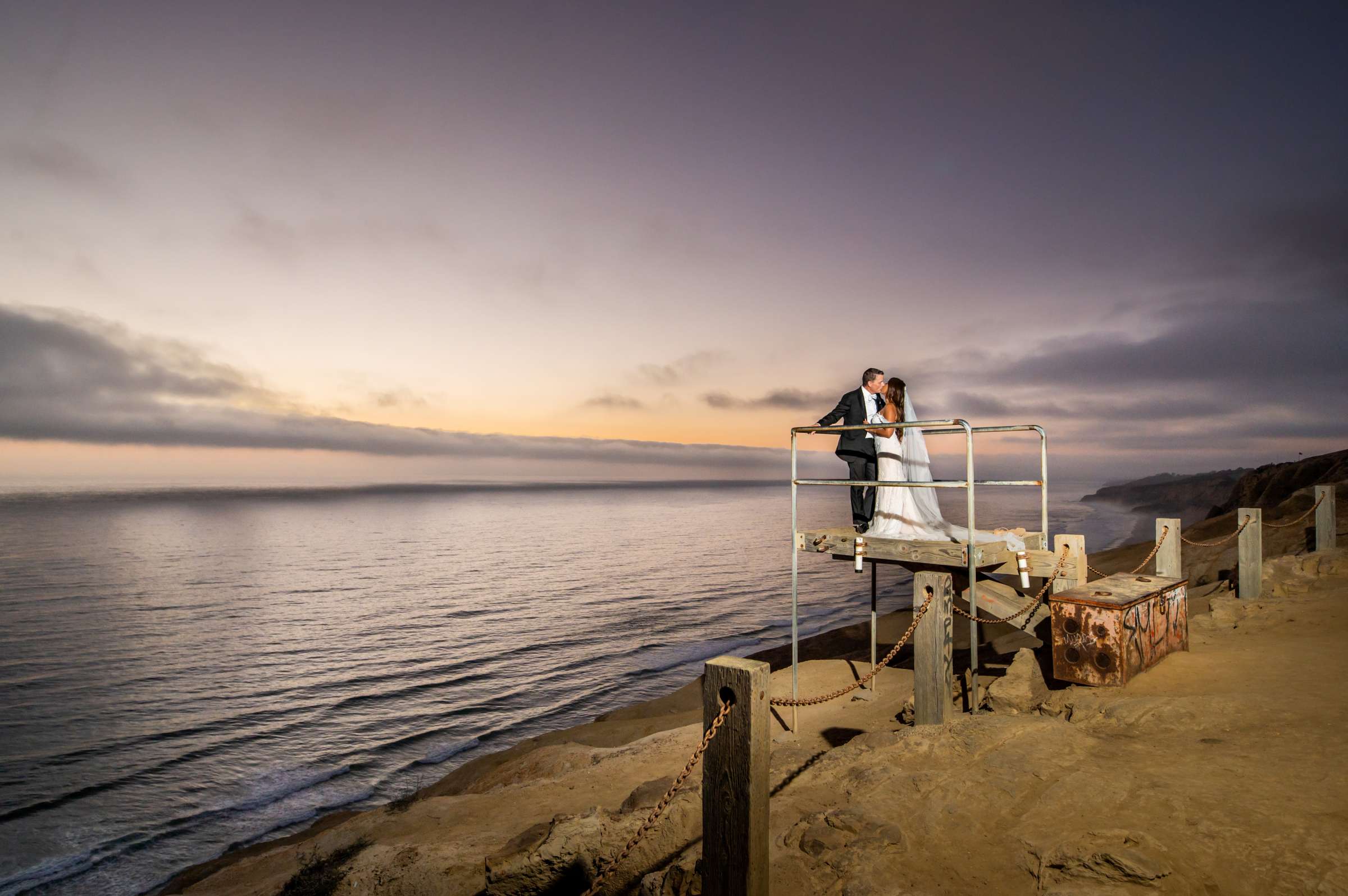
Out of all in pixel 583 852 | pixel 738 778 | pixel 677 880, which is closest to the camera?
pixel 738 778

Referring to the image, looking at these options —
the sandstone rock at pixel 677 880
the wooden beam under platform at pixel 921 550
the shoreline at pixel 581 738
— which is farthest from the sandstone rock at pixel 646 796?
the shoreline at pixel 581 738

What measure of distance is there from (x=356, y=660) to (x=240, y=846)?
31.5ft

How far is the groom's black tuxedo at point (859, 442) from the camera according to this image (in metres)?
9.66

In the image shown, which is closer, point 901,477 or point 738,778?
point 738,778

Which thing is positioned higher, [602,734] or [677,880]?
[677,880]

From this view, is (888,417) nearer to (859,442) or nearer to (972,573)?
(859,442)

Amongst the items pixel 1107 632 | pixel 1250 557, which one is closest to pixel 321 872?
pixel 1107 632

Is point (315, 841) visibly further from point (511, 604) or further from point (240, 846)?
point (511, 604)

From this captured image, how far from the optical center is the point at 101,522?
8444cm

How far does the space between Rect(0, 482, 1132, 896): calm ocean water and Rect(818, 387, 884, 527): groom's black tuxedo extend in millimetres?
7961

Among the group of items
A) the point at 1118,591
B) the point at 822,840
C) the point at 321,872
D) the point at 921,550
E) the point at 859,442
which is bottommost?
the point at 321,872

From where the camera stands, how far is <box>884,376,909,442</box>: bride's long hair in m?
9.30

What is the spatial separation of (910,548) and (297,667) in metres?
17.7

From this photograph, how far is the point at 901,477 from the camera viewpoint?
374 inches
